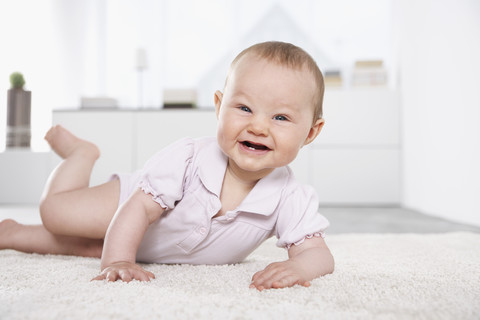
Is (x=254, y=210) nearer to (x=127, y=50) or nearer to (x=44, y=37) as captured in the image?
(x=44, y=37)

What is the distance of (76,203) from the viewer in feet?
3.20

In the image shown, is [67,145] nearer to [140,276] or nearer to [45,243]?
[45,243]

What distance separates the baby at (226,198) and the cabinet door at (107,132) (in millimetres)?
2084

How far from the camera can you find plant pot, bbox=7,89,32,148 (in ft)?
10.9

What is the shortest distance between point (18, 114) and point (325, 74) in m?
2.39

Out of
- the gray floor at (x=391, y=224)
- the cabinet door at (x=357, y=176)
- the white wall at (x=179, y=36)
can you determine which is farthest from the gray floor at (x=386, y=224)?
the white wall at (x=179, y=36)

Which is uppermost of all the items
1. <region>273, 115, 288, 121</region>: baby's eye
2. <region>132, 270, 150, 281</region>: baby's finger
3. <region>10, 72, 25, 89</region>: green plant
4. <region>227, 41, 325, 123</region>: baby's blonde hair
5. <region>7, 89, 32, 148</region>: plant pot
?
<region>10, 72, 25, 89</region>: green plant

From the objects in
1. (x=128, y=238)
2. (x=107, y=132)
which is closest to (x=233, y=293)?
(x=128, y=238)

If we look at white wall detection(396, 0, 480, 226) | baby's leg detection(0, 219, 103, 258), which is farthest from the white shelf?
baby's leg detection(0, 219, 103, 258)

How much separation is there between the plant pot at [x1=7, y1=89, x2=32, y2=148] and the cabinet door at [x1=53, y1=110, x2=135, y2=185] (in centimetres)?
40

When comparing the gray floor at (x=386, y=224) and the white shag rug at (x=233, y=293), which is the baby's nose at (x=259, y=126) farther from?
the gray floor at (x=386, y=224)

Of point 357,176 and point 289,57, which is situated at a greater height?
point 289,57

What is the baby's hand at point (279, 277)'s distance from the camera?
0.69 m

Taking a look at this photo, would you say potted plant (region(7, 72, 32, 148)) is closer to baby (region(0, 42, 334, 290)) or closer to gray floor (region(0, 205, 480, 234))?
gray floor (region(0, 205, 480, 234))
